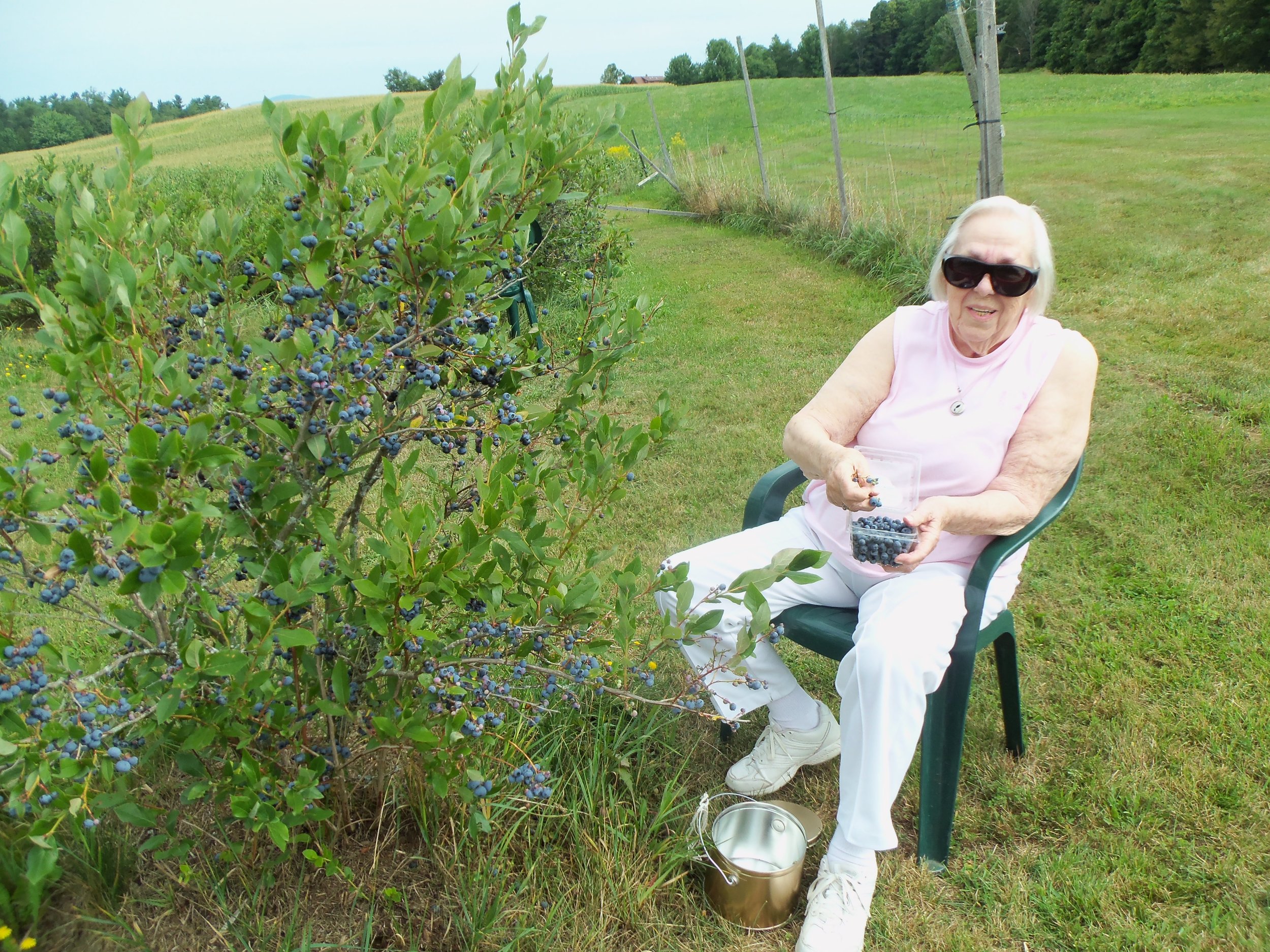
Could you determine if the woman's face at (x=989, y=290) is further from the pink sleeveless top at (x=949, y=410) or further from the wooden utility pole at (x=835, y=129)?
the wooden utility pole at (x=835, y=129)

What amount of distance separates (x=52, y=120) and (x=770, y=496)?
46964 millimetres

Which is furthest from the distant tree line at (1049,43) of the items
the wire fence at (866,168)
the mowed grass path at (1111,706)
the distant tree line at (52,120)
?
the distant tree line at (52,120)

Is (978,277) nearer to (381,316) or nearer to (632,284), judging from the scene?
(381,316)

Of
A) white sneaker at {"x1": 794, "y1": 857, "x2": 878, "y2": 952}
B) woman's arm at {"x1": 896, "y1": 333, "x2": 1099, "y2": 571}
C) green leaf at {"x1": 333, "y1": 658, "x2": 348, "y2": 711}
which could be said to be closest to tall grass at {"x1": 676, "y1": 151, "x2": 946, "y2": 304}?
woman's arm at {"x1": 896, "y1": 333, "x2": 1099, "y2": 571}

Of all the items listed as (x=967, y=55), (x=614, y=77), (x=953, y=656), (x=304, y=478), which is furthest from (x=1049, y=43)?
(x=304, y=478)

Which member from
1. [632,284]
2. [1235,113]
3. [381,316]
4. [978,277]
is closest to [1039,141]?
[1235,113]

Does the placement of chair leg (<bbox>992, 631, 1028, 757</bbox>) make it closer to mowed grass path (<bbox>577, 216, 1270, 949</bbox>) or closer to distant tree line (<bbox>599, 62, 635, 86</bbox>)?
mowed grass path (<bbox>577, 216, 1270, 949</bbox>)

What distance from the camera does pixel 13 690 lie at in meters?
1.26

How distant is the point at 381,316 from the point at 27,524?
649 mm

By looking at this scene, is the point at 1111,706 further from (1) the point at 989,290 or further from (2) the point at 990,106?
(2) the point at 990,106

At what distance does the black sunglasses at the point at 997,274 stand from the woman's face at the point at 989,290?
0.5 inches

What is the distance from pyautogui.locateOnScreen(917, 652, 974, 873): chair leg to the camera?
2.08m

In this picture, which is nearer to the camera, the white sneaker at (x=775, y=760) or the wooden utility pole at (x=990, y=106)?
the white sneaker at (x=775, y=760)

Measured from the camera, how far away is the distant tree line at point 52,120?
122 ft
